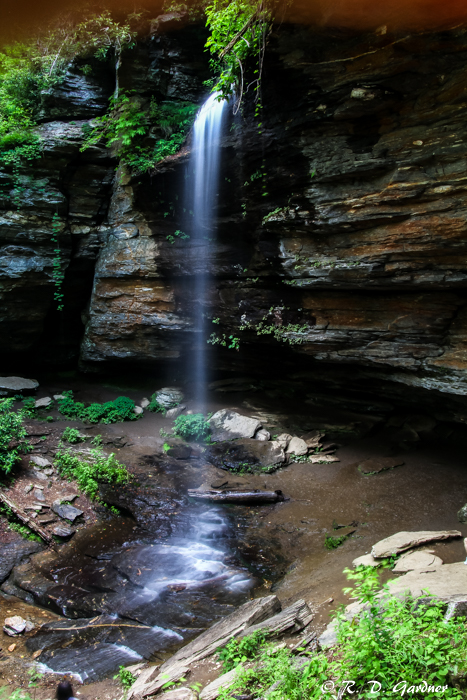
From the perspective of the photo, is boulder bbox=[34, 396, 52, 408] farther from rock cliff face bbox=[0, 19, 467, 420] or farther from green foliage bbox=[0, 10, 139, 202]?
green foliage bbox=[0, 10, 139, 202]

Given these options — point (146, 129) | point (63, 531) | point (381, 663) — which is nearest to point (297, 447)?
point (63, 531)

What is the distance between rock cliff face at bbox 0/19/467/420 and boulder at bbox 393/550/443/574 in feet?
12.2

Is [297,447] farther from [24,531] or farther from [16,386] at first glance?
[16,386]

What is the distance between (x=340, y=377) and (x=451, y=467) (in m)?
3.14

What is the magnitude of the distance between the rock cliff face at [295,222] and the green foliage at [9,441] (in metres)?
4.36

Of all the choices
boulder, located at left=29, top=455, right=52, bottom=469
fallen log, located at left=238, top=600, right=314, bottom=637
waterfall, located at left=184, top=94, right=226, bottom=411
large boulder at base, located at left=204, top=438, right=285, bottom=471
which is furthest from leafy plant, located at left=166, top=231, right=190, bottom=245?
fallen log, located at left=238, top=600, right=314, bottom=637

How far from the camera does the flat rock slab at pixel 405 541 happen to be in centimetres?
489

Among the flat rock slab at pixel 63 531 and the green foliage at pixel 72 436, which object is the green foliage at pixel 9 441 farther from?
the flat rock slab at pixel 63 531

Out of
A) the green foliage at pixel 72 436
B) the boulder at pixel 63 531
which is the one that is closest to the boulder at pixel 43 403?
the green foliage at pixel 72 436

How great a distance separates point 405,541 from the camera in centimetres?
504

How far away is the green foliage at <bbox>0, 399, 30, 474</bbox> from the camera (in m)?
7.52

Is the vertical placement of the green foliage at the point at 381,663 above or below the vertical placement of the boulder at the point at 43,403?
above

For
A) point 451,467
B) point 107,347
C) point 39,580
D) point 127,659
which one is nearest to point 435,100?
point 451,467

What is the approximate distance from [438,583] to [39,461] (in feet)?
25.5
